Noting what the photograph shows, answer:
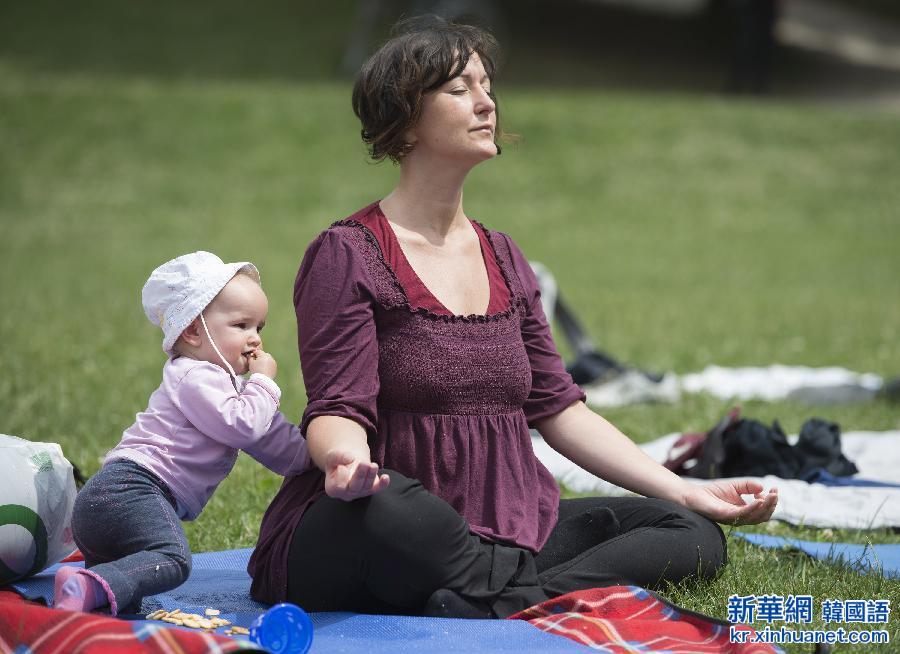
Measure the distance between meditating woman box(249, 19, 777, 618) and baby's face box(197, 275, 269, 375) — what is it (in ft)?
0.56

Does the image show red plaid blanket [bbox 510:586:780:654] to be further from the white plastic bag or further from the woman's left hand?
the white plastic bag

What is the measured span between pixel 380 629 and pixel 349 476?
0.45 metres

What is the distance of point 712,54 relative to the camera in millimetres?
27203

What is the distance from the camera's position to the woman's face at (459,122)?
135 inches

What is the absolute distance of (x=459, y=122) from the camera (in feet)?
11.3

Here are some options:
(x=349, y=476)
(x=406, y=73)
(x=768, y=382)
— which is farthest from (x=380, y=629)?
(x=768, y=382)

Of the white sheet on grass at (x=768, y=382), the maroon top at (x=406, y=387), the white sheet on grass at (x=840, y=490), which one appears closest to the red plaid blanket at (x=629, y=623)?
the maroon top at (x=406, y=387)

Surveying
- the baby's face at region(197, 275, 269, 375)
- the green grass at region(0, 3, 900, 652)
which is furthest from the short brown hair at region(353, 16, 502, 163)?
the green grass at region(0, 3, 900, 652)

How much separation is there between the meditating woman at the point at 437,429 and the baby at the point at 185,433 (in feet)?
0.52

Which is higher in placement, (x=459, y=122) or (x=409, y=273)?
(x=459, y=122)

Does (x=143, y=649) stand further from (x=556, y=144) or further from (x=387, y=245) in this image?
(x=556, y=144)

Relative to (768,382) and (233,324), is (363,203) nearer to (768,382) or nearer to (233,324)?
(768,382)

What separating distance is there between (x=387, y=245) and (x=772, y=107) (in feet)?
62.7

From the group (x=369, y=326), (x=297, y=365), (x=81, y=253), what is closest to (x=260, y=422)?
(x=369, y=326)
